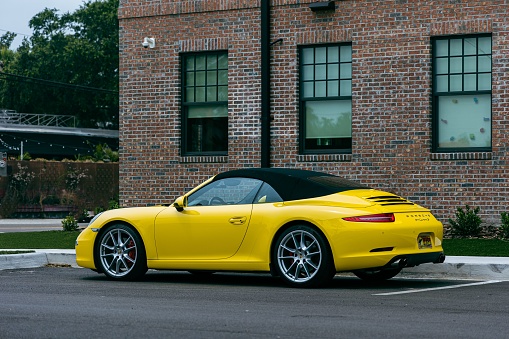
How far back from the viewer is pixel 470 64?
16766 mm

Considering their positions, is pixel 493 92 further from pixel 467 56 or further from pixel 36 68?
pixel 36 68

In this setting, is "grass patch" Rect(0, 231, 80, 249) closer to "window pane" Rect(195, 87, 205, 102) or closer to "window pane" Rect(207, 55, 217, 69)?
"window pane" Rect(195, 87, 205, 102)

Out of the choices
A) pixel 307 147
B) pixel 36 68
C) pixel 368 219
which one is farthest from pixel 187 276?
pixel 36 68

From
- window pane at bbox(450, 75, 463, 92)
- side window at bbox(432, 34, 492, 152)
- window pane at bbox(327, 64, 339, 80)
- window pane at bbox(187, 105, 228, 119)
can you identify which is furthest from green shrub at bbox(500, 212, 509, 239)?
window pane at bbox(187, 105, 228, 119)

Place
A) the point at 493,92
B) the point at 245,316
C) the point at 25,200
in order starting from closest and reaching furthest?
the point at 245,316 < the point at 493,92 < the point at 25,200

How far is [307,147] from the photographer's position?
18125mm

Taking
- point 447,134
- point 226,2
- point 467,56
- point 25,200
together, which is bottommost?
point 25,200

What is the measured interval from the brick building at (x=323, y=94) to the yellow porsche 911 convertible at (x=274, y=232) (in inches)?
220

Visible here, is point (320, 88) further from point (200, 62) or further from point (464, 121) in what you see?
point (464, 121)

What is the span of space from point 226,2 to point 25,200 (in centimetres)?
2094

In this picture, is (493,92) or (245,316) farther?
(493,92)

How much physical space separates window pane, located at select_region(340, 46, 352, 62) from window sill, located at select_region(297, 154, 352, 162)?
5.70ft

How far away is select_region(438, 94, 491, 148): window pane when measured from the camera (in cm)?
1667

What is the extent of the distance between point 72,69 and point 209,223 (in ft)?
196
